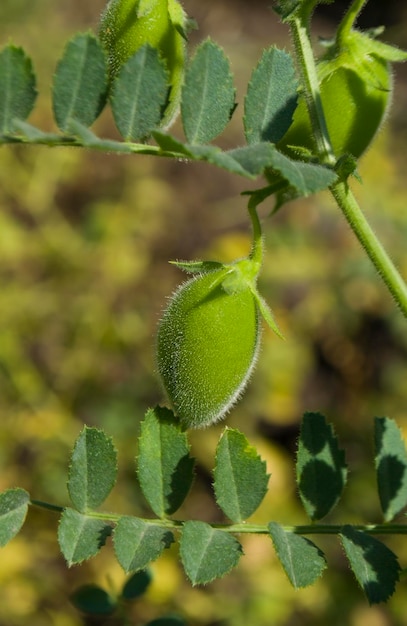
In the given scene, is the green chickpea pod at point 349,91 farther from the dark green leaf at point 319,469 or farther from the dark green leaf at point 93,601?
the dark green leaf at point 93,601

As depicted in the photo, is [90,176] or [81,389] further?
[90,176]

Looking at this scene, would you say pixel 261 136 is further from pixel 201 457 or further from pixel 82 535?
pixel 201 457

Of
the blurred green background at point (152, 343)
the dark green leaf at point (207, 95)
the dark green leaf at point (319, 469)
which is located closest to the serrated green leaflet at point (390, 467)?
the dark green leaf at point (319, 469)

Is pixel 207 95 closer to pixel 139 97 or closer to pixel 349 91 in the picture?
pixel 139 97

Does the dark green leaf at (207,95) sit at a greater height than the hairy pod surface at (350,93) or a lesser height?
lesser

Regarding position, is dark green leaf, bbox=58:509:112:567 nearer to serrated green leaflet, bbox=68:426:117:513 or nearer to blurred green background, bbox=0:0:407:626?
serrated green leaflet, bbox=68:426:117:513

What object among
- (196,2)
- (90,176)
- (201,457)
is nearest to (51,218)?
Answer: (90,176)
